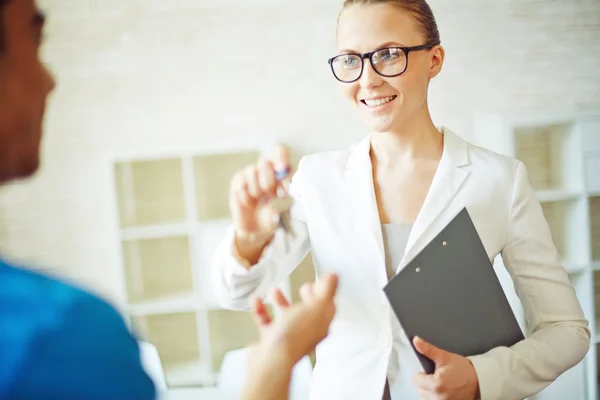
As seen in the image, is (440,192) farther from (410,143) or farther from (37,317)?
(37,317)

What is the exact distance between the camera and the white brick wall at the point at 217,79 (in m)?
1.87

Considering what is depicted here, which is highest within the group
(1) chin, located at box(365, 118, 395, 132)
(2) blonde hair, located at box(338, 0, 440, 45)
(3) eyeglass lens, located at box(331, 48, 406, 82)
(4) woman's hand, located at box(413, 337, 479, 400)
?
(2) blonde hair, located at box(338, 0, 440, 45)

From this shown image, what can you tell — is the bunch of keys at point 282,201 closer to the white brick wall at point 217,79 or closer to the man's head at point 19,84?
the man's head at point 19,84

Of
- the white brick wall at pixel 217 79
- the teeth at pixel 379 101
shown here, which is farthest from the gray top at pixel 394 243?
the white brick wall at pixel 217 79

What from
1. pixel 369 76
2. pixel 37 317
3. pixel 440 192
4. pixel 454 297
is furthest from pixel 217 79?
pixel 37 317

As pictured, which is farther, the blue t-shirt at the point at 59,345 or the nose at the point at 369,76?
the nose at the point at 369,76

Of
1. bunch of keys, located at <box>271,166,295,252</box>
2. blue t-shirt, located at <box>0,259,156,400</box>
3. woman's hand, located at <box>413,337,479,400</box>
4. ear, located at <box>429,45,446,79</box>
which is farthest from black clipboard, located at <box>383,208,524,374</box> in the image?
blue t-shirt, located at <box>0,259,156,400</box>

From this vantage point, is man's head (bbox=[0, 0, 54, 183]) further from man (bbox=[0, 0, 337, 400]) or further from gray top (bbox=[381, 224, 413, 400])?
gray top (bbox=[381, 224, 413, 400])

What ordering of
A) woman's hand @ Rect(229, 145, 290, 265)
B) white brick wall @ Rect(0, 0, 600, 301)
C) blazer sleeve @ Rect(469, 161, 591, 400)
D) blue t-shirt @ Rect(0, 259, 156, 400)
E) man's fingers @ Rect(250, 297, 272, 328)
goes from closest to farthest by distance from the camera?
blue t-shirt @ Rect(0, 259, 156, 400), man's fingers @ Rect(250, 297, 272, 328), woman's hand @ Rect(229, 145, 290, 265), blazer sleeve @ Rect(469, 161, 591, 400), white brick wall @ Rect(0, 0, 600, 301)

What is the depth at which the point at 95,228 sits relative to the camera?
76.3 inches

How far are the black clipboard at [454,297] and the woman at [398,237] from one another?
0.04m

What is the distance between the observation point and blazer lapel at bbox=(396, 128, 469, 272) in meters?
0.99

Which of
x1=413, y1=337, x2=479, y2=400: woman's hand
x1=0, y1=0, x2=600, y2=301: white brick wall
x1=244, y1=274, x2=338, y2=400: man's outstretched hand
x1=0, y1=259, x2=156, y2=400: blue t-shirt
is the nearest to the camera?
x1=0, y1=259, x2=156, y2=400: blue t-shirt

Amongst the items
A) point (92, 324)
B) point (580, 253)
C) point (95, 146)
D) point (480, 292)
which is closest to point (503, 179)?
point (480, 292)
